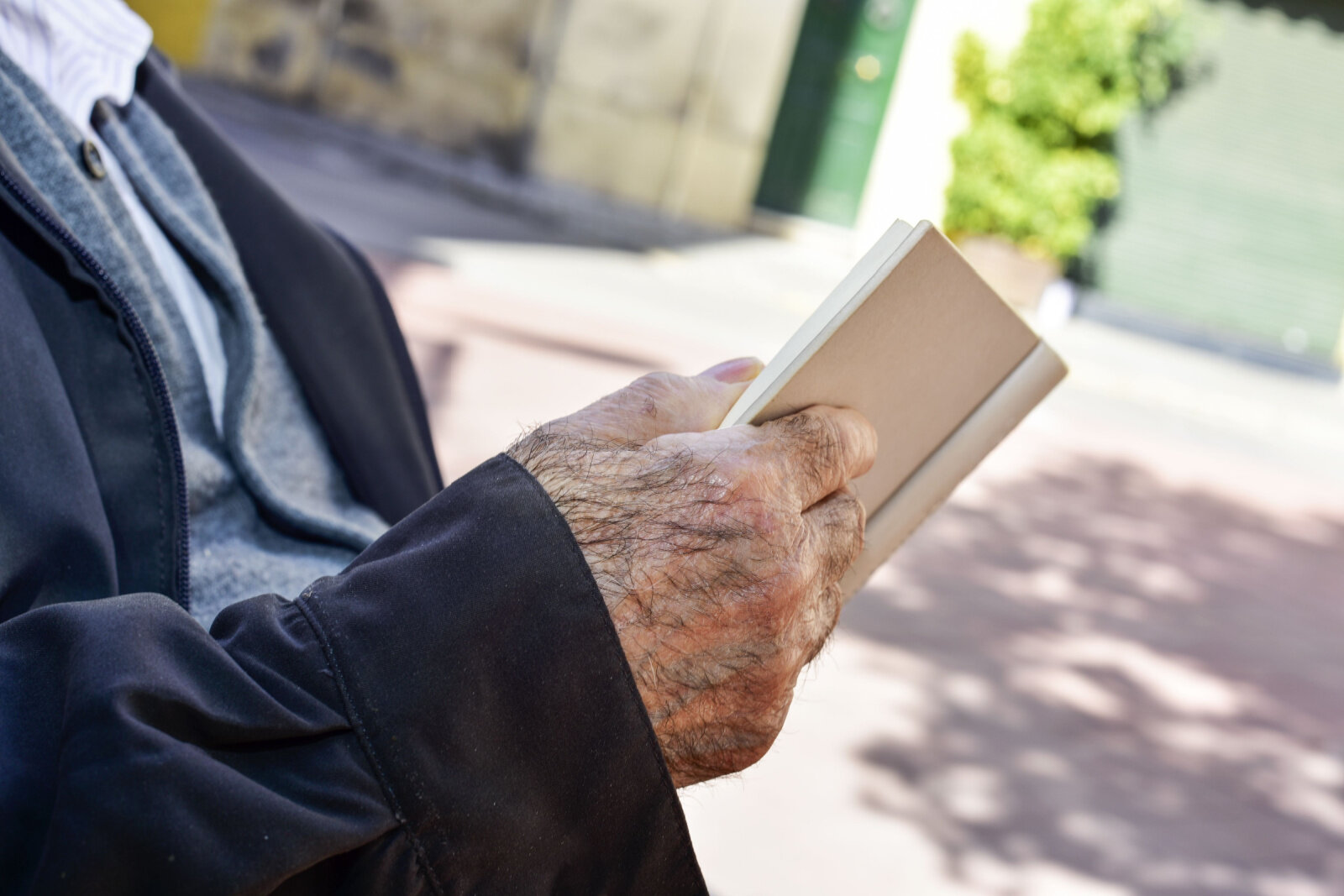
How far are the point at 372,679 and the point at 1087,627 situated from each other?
168 inches

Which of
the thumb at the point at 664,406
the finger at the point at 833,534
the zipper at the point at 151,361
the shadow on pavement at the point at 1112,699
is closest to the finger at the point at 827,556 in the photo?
the finger at the point at 833,534

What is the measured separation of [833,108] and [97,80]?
10.8m

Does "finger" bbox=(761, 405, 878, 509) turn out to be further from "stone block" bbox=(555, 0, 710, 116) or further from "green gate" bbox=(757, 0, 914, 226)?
"green gate" bbox=(757, 0, 914, 226)

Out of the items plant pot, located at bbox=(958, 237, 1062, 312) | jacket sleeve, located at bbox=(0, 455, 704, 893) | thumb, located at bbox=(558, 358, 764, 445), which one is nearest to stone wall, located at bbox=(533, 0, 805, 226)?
plant pot, located at bbox=(958, 237, 1062, 312)

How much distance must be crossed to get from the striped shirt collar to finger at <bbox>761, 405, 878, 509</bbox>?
823 mm

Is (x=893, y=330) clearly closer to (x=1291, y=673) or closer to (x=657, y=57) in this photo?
(x=1291, y=673)

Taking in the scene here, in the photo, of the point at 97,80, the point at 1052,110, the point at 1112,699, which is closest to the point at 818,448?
the point at 97,80

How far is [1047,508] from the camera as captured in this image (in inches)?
→ 236

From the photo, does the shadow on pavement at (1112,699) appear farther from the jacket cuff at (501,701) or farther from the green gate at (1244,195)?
the green gate at (1244,195)

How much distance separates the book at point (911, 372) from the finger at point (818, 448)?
19mm

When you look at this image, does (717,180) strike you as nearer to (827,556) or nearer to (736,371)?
(736,371)

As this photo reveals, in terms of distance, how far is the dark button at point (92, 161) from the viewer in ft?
3.90

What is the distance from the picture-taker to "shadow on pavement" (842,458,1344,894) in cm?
307

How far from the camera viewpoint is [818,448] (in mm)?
921
